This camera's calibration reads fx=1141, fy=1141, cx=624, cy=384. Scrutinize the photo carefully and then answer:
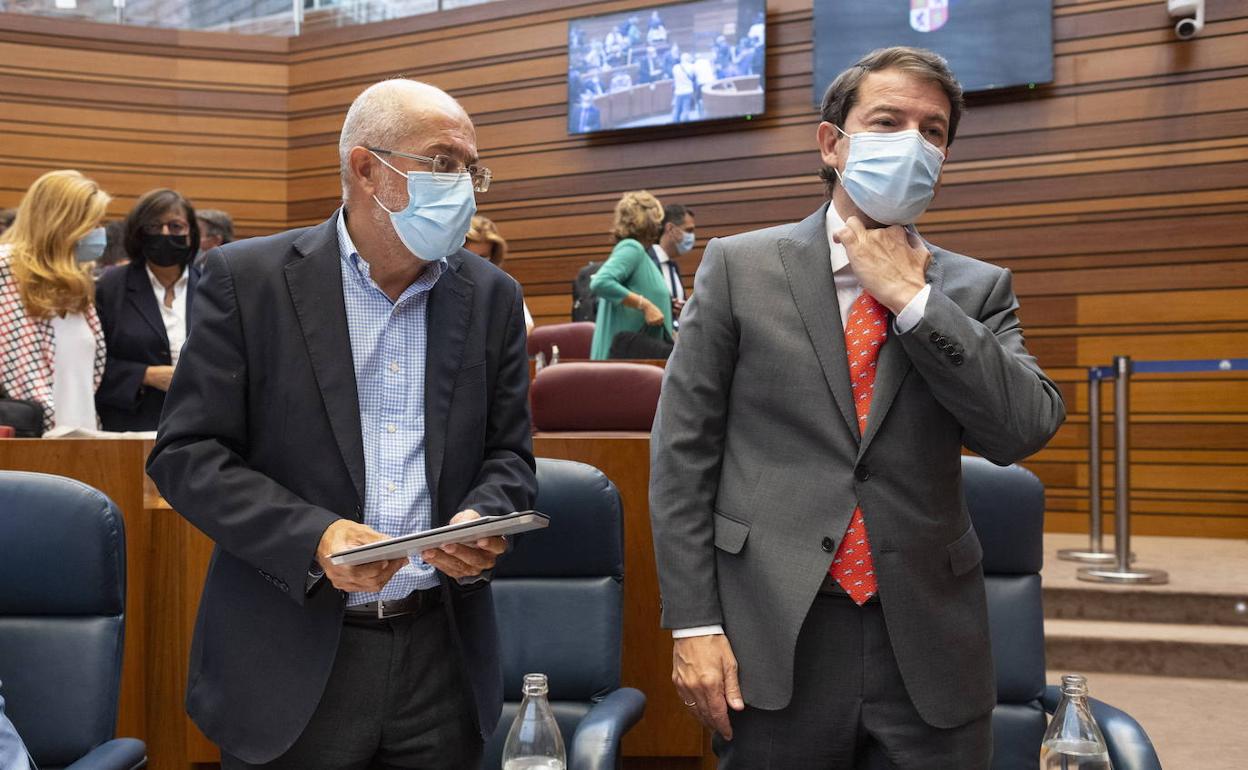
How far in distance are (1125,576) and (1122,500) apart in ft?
1.10

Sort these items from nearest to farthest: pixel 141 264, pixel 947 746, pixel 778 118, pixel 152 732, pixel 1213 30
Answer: pixel 947 746, pixel 152 732, pixel 141 264, pixel 1213 30, pixel 778 118

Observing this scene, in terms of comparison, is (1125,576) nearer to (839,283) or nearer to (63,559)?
(839,283)

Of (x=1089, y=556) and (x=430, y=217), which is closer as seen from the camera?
(x=430, y=217)

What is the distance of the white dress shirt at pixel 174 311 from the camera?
3586 mm

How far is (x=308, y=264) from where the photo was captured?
4.85 feet

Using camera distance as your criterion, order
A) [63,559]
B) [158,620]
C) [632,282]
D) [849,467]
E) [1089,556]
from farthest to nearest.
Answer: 1. [632,282]
2. [1089,556]
3. [158,620]
4. [63,559]
5. [849,467]

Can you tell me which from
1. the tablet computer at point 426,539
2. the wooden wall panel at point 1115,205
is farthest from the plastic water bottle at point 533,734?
the wooden wall panel at point 1115,205

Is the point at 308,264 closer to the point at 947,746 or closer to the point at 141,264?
Answer: the point at 947,746

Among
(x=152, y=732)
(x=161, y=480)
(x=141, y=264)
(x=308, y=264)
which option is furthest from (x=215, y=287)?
(x=141, y=264)

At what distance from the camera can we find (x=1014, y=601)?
2.06 metres

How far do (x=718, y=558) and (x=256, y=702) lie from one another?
1.96 feet

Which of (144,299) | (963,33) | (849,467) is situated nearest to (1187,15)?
(963,33)

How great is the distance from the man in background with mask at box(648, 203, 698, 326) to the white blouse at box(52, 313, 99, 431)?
2741mm

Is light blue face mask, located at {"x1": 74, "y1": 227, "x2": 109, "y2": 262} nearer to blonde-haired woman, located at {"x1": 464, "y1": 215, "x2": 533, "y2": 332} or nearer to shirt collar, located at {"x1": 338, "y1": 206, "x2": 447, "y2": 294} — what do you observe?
blonde-haired woman, located at {"x1": 464, "y1": 215, "x2": 533, "y2": 332}
